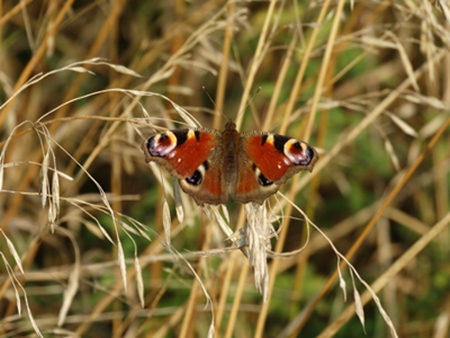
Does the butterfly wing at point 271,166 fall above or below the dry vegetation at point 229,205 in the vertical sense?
above

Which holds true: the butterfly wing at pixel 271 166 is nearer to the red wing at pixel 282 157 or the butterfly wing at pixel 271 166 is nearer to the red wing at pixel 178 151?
the red wing at pixel 282 157

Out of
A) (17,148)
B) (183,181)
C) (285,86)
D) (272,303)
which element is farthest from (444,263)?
(17,148)

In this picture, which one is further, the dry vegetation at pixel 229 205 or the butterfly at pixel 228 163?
the dry vegetation at pixel 229 205

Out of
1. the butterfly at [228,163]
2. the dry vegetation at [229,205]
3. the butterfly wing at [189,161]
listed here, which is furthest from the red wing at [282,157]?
the dry vegetation at [229,205]

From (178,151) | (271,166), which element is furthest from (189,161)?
(271,166)

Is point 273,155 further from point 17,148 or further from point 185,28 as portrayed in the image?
point 17,148

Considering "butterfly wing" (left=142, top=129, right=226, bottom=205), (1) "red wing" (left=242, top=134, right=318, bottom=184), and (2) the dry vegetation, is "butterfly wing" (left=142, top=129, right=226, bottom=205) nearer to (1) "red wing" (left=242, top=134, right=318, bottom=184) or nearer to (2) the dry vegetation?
(1) "red wing" (left=242, top=134, right=318, bottom=184)

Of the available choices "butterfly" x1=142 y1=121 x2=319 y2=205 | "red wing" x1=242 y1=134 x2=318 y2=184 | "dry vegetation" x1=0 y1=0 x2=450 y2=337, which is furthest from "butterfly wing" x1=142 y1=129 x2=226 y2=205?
"dry vegetation" x1=0 y1=0 x2=450 y2=337

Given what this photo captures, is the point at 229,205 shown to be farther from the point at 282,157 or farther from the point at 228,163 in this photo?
the point at 282,157
